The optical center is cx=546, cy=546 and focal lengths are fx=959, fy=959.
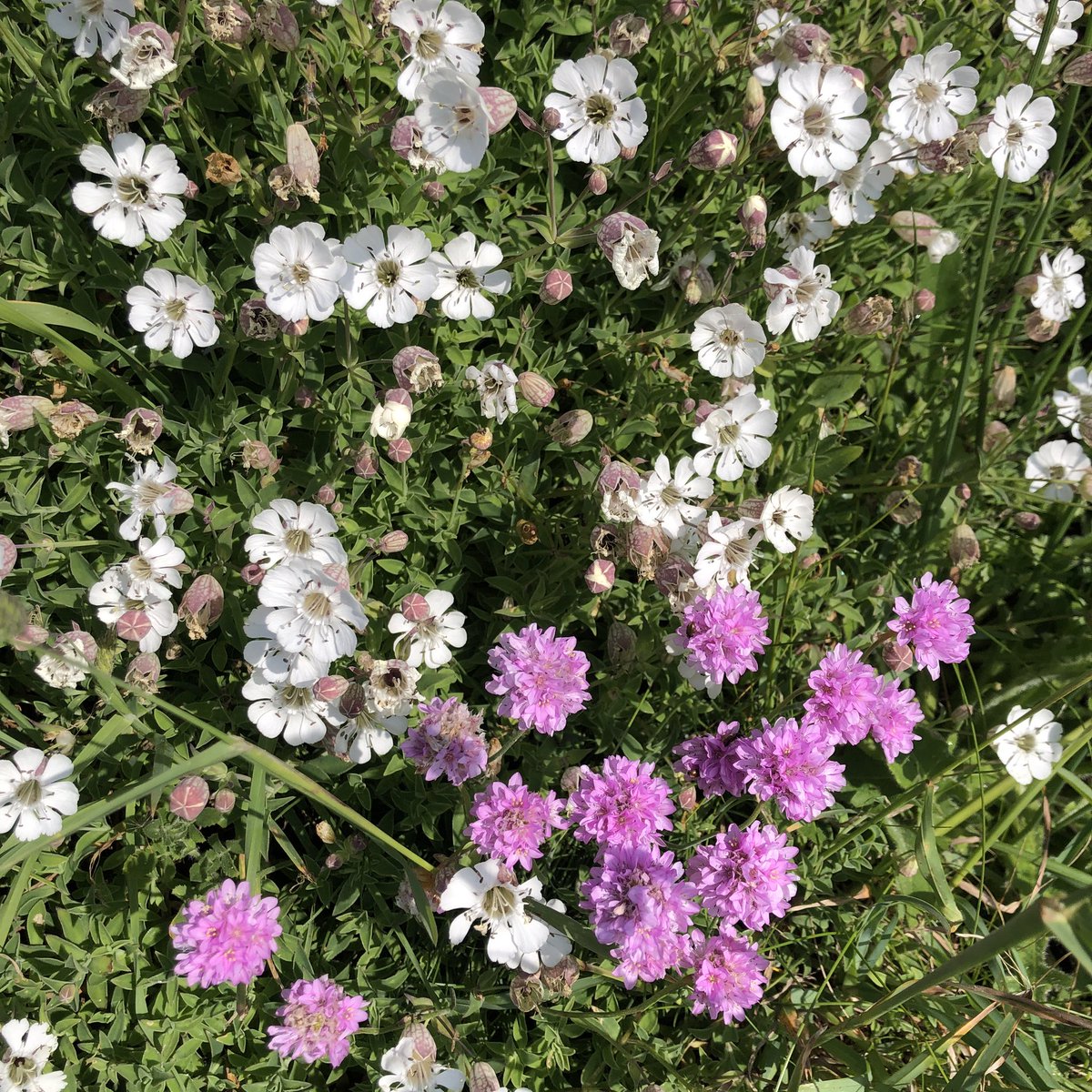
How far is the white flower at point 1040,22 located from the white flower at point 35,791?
4.20 meters

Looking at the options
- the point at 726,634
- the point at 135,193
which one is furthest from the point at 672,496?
the point at 135,193

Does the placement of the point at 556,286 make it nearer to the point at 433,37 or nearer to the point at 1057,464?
the point at 433,37

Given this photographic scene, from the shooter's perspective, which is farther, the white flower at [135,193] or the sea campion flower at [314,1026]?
the white flower at [135,193]

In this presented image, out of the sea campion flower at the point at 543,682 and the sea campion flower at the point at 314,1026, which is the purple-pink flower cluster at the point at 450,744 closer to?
the sea campion flower at the point at 543,682

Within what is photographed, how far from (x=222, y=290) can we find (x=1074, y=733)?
3370 millimetres

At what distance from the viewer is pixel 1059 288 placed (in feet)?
12.3

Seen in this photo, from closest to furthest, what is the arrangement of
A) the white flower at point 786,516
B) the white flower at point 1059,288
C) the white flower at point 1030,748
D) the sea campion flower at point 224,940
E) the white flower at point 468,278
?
the sea campion flower at point 224,940, the white flower at point 468,278, the white flower at point 786,516, the white flower at point 1030,748, the white flower at point 1059,288

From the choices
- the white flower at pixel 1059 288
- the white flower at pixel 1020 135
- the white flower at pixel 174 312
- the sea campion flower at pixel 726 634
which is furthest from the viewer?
the white flower at pixel 1059 288

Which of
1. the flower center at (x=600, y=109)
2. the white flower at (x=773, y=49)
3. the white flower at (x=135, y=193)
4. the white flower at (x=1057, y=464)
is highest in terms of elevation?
the white flower at (x=773, y=49)

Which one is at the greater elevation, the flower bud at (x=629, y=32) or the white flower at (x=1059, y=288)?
the flower bud at (x=629, y=32)

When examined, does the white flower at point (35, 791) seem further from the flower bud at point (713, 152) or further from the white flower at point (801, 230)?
the white flower at point (801, 230)

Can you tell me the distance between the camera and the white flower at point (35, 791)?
9.27 ft

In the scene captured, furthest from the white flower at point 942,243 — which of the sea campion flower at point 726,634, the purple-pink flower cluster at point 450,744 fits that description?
the purple-pink flower cluster at point 450,744

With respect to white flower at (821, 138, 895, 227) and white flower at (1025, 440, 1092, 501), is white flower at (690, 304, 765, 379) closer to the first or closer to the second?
white flower at (821, 138, 895, 227)
